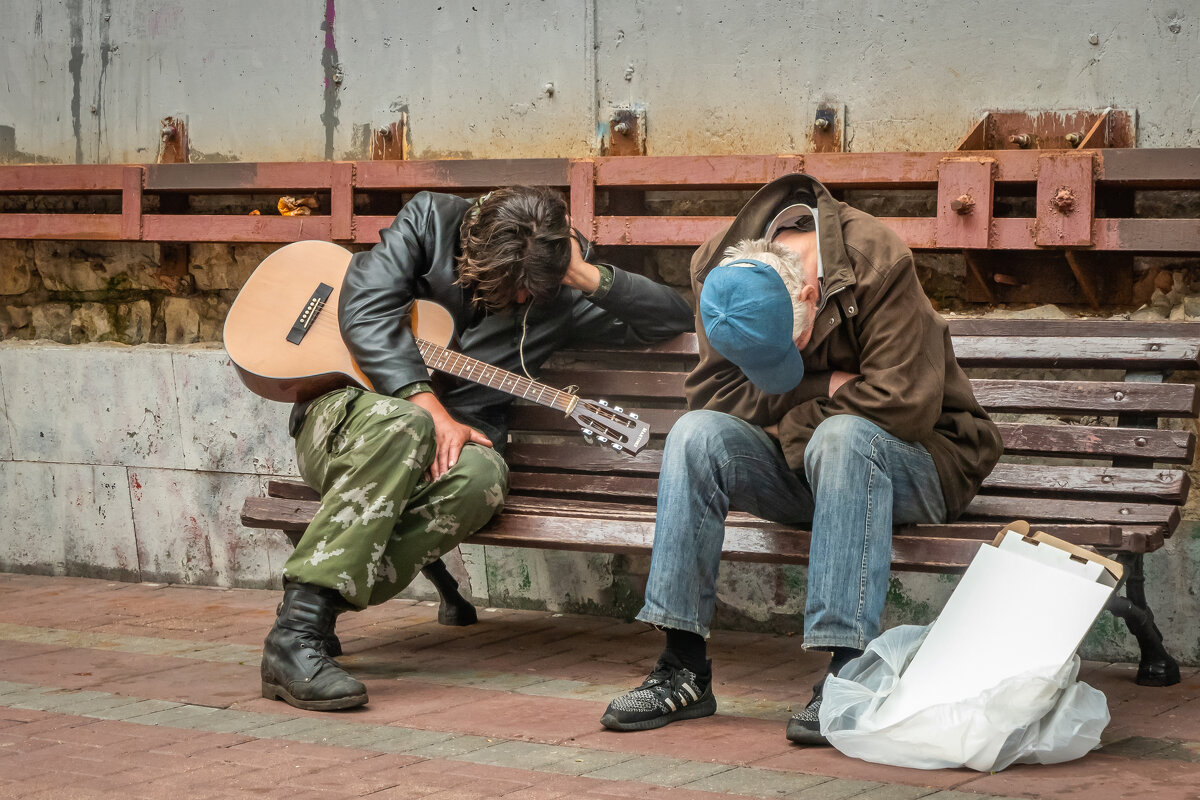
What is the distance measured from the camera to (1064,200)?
12.9ft

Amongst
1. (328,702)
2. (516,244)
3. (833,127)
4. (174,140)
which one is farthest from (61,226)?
(833,127)

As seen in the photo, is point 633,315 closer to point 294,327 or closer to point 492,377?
point 492,377

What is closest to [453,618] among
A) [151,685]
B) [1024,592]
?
[151,685]

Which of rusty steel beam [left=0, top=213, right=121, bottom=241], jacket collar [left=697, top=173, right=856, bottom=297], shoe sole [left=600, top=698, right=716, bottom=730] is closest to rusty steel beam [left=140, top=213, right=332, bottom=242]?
rusty steel beam [left=0, top=213, right=121, bottom=241]

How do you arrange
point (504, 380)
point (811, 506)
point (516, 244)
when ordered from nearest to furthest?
point (811, 506) → point (516, 244) → point (504, 380)

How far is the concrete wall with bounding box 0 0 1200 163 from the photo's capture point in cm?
411

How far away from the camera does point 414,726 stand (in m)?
3.33

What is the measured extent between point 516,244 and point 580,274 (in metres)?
0.23

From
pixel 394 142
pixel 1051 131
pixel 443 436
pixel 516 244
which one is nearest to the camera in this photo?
pixel 443 436

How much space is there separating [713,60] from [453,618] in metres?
2.02

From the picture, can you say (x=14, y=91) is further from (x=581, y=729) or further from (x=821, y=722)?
(x=821, y=722)

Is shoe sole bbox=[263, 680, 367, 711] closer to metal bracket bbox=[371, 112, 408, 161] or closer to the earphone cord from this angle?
the earphone cord

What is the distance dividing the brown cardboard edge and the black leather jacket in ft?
4.67

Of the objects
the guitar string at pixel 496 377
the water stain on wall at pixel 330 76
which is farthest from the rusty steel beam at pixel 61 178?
the guitar string at pixel 496 377
